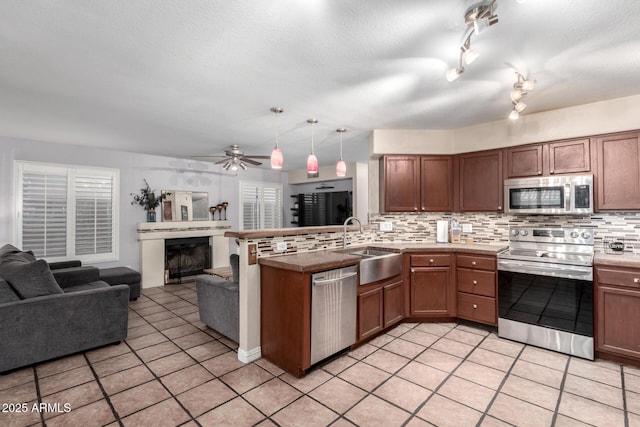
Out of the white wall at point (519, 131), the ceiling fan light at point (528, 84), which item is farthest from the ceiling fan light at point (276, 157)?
the ceiling fan light at point (528, 84)

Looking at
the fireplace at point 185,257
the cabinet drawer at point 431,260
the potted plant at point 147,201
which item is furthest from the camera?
the fireplace at point 185,257

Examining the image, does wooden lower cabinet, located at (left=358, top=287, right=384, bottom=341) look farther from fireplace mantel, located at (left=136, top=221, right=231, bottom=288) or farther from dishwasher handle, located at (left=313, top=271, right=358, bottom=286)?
Answer: fireplace mantel, located at (left=136, top=221, right=231, bottom=288)

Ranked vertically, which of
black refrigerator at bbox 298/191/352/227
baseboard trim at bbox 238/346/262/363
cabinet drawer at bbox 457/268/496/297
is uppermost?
black refrigerator at bbox 298/191/352/227

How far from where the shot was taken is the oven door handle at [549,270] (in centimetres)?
271

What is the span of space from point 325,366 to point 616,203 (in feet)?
10.7

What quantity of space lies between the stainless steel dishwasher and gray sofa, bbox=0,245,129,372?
2050 mm

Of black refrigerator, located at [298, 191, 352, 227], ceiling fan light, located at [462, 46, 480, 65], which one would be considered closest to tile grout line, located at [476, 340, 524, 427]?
ceiling fan light, located at [462, 46, 480, 65]

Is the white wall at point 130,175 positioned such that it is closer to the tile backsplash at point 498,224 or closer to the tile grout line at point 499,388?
the tile backsplash at point 498,224

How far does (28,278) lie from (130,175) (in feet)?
10.5

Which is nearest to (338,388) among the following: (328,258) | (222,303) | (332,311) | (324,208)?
(332,311)

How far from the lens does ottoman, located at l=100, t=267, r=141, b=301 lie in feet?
14.4

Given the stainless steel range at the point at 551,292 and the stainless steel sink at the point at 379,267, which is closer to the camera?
the stainless steel range at the point at 551,292

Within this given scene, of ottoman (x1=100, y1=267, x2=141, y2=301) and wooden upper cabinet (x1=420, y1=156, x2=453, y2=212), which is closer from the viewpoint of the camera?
wooden upper cabinet (x1=420, y1=156, x2=453, y2=212)

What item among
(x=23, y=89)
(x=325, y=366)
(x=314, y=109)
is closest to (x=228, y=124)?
(x=314, y=109)
